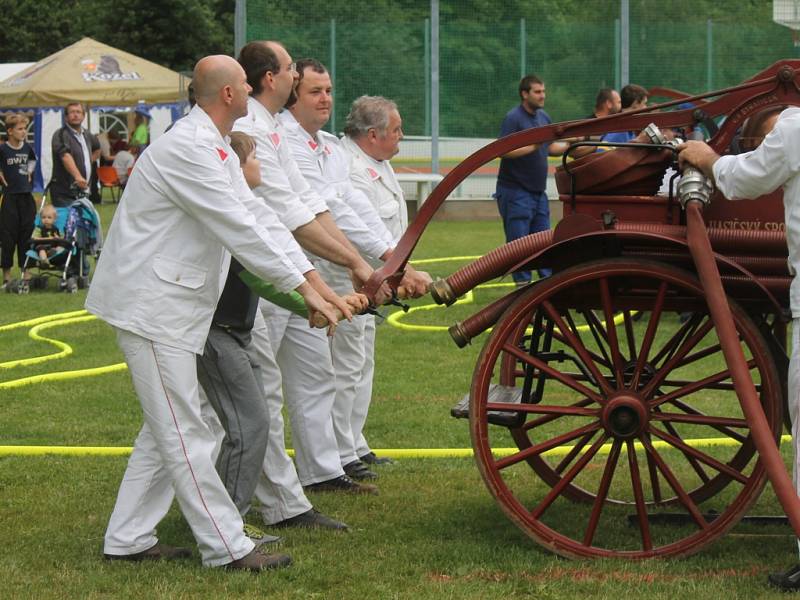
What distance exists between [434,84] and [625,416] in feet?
62.0

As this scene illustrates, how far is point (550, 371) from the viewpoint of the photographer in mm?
5422

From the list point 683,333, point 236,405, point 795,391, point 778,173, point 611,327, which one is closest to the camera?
point 778,173

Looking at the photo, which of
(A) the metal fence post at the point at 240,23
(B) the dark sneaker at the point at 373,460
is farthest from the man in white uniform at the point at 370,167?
(A) the metal fence post at the point at 240,23

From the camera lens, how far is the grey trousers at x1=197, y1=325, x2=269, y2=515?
5520 mm

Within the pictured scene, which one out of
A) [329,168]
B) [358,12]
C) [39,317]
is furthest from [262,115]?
[358,12]

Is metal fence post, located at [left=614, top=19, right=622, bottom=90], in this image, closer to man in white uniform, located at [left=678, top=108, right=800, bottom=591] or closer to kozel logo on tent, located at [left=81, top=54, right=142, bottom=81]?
kozel logo on tent, located at [left=81, top=54, right=142, bottom=81]

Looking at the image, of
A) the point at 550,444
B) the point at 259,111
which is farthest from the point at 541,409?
the point at 259,111

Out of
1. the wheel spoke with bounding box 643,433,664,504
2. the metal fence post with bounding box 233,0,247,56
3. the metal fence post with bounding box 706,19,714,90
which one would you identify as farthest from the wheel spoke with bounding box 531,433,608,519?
the metal fence post with bounding box 706,19,714,90

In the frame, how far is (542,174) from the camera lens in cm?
1393

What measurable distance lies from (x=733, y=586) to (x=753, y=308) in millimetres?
1167

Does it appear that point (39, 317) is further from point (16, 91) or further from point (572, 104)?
point (16, 91)

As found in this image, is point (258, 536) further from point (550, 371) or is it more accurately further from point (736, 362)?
point (736, 362)

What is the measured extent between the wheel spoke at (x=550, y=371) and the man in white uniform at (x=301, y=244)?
0.93m

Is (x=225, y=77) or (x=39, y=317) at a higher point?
(x=225, y=77)
